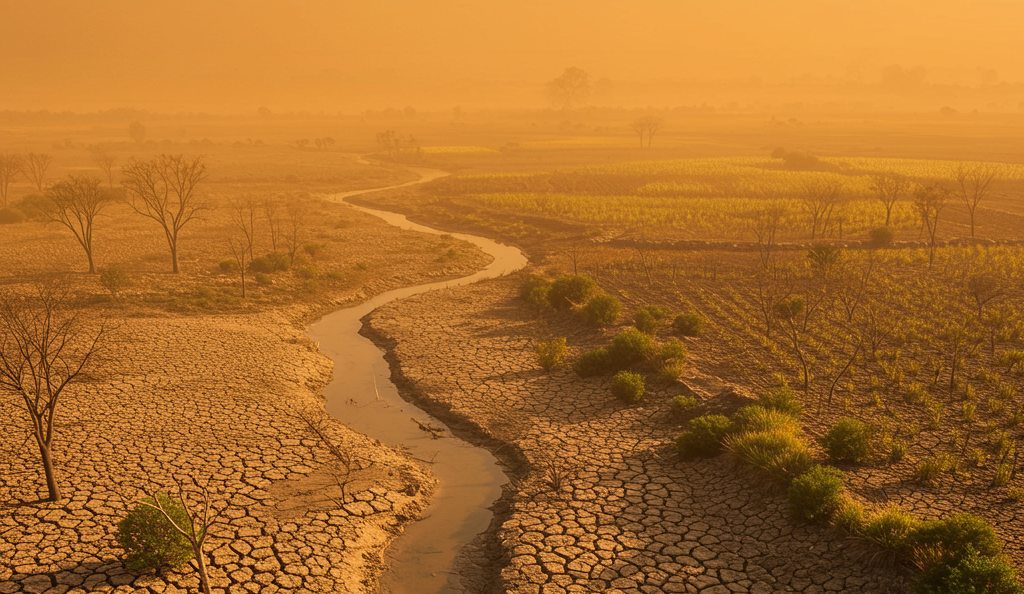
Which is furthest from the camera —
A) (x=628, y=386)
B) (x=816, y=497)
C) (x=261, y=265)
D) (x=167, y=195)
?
(x=167, y=195)

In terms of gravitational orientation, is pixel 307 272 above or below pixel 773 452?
below

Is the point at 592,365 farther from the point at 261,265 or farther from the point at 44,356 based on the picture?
the point at 261,265

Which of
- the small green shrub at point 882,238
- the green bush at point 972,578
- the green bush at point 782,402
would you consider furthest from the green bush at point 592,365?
the small green shrub at point 882,238

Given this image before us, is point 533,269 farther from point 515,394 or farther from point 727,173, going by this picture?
point 727,173

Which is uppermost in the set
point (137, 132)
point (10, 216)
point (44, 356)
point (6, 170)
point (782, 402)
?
point (137, 132)

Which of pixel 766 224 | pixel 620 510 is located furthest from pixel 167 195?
pixel 620 510

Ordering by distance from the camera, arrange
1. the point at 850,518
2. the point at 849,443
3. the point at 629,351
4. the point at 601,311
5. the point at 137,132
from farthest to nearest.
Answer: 1. the point at 137,132
2. the point at 601,311
3. the point at 629,351
4. the point at 849,443
5. the point at 850,518
